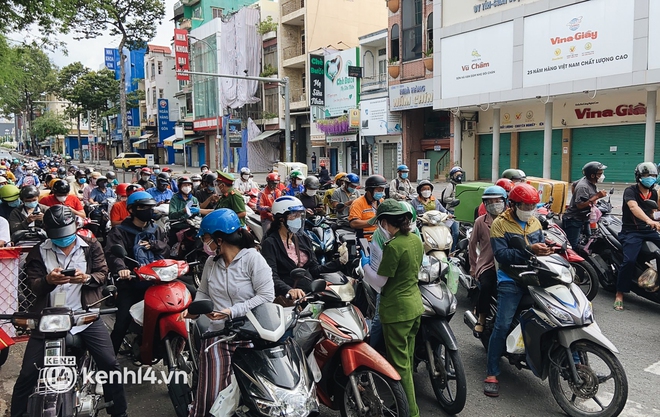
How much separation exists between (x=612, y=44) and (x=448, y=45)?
8229mm

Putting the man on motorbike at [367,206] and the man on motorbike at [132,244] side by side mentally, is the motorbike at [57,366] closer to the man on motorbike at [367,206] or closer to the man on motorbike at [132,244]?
the man on motorbike at [132,244]

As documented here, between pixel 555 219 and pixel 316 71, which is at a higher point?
pixel 316 71

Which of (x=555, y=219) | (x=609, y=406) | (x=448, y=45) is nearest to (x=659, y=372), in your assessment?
(x=609, y=406)

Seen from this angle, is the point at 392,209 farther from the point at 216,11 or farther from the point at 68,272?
the point at 216,11

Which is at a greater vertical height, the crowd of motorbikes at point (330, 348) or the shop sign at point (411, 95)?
the shop sign at point (411, 95)

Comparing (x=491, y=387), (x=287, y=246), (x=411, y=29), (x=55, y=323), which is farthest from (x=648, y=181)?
(x=411, y=29)

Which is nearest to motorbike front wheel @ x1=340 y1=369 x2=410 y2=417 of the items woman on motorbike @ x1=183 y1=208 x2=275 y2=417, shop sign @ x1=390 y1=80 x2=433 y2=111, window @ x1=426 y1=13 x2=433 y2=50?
woman on motorbike @ x1=183 y1=208 x2=275 y2=417

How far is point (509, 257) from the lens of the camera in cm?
430

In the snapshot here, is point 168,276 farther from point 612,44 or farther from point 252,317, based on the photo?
point 612,44

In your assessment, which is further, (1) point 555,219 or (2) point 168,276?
(1) point 555,219

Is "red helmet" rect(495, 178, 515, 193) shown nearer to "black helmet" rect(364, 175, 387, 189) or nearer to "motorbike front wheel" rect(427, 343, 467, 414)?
"black helmet" rect(364, 175, 387, 189)

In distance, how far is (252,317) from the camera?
308cm

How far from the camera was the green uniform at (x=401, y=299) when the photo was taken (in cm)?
355

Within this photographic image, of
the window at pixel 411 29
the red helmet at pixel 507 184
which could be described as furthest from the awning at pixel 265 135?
the red helmet at pixel 507 184
